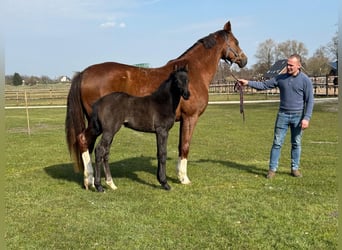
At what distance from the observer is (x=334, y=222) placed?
5.00m

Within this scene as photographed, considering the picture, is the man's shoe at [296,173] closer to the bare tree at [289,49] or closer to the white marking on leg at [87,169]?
the white marking on leg at [87,169]

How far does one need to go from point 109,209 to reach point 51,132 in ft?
39.4

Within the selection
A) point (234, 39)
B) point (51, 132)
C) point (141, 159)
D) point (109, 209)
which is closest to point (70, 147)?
point (109, 209)

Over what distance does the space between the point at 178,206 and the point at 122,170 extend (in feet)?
9.44

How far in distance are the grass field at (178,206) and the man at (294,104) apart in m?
0.56

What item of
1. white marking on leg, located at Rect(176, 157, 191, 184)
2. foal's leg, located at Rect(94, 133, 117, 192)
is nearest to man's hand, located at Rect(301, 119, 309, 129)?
white marking on leg, located at Rect(176, 157, 191, 184)

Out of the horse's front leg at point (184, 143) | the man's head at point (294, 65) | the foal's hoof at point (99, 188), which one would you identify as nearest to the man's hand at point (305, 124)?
the man's head at point (294, 65)

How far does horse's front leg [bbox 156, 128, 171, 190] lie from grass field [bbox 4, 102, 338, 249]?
235mm

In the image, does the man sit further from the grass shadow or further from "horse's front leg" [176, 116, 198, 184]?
"horse's front leg" [176, 116, 198, 184]

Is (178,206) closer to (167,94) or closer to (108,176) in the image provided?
(108,176)

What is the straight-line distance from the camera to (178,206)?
574 centimetres

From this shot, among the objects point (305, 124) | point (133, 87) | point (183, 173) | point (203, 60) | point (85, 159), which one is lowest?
point (183, 173)

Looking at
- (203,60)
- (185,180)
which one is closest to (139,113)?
(185,180)

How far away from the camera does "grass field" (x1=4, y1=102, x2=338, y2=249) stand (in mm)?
4520
